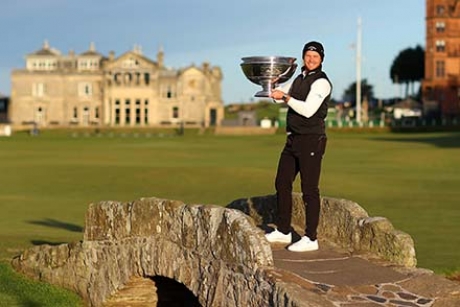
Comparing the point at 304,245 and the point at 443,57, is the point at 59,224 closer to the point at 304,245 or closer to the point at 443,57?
the point at 304,245

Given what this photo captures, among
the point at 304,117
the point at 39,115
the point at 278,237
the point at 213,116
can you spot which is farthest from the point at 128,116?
the point at 304,117

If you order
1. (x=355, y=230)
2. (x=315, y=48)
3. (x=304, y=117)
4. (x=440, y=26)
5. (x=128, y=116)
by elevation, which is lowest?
(x=128, y=116)

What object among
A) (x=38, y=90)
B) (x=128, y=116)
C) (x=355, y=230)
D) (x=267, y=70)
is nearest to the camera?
(x=267, y=70)

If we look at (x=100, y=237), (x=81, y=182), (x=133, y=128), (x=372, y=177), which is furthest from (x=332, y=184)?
(x=133, y=128)

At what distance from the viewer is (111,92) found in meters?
152

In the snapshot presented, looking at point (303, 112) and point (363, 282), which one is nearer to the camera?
point (363, 282)

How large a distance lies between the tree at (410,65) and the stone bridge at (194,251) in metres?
170

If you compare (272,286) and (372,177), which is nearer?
(272,286)

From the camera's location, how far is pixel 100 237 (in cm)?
1543

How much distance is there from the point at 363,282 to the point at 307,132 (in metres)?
2.34

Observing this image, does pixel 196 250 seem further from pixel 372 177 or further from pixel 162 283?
pixel 372 177

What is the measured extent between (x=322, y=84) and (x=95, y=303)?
197 inches

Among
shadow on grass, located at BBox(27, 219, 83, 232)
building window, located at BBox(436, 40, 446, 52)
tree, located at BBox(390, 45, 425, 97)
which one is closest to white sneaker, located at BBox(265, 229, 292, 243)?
shadow on grass, located at BBox(27, 219, 83, 232)

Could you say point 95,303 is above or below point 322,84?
below
